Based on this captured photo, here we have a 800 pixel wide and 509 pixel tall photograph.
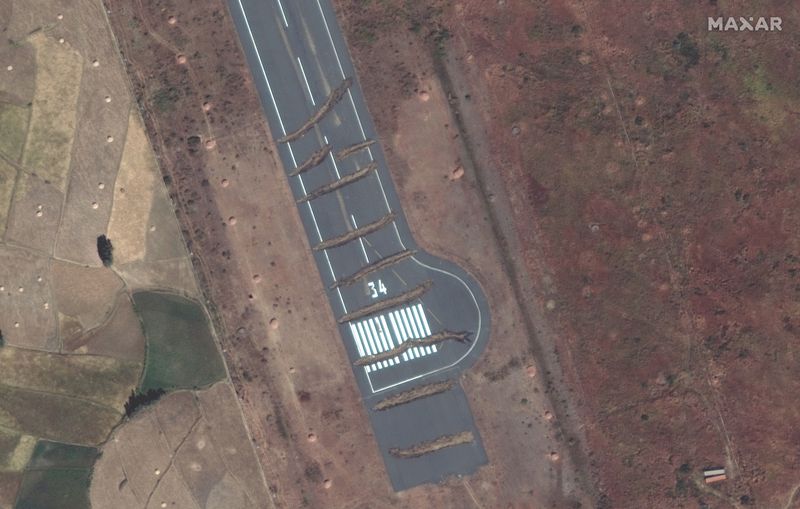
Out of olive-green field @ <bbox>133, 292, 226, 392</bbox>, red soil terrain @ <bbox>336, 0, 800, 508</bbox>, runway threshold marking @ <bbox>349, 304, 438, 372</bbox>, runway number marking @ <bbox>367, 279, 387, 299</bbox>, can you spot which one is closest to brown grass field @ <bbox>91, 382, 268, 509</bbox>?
olive-green field @ <bbox>133, 292, 226, 392</bbox>

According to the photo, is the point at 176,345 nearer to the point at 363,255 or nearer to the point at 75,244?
the point at 75,244

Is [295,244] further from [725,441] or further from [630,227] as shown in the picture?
[725,441]

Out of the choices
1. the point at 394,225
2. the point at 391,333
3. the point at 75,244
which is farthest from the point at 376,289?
the point at 75,244

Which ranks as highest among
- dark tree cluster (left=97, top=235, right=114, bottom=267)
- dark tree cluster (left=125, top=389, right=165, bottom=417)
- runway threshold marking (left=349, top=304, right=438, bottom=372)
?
dark tree cluster (left=97, top=235, right=114, bottom=267)

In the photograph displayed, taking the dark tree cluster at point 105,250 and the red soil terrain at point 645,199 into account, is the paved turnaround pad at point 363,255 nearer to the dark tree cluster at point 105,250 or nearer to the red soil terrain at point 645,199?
the red soil terrain at point 645,199

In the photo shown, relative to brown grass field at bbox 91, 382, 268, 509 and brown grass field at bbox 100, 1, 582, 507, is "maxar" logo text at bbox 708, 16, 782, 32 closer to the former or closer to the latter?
brown grass field at bbox 100, 1, 582, 507

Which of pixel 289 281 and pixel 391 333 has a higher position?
pixel 289 281

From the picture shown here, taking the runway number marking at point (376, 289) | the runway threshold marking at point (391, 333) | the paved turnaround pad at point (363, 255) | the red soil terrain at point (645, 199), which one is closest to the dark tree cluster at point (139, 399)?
the paved turnaround pad at point (363, 255)
